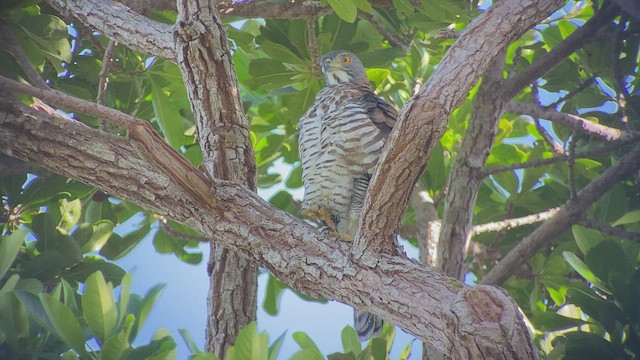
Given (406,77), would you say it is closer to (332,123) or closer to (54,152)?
(332,123)

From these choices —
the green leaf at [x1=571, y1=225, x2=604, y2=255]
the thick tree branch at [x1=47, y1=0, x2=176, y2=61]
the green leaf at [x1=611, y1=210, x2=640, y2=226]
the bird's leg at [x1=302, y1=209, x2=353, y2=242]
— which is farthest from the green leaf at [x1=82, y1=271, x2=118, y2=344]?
the green leaf at [x1=611, y1=210, x2=640, y2=226]

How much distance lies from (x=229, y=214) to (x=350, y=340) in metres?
1.25

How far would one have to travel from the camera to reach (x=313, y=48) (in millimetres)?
4645

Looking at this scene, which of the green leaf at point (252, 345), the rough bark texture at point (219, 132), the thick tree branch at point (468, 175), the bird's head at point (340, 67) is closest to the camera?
the green leaf at point (252, 345)

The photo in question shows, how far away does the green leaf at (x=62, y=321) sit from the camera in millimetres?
2711

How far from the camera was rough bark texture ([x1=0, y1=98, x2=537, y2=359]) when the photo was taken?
290 cm

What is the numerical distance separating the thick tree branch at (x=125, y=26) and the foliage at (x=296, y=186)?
26cm

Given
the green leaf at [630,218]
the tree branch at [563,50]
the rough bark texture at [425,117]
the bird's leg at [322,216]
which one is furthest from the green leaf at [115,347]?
the green leaf at [630,218]

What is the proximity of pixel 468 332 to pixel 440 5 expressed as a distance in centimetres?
223

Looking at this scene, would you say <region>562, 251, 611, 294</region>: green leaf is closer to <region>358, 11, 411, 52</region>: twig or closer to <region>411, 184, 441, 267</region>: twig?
<region>411, 184, 441, 267</region>: twig

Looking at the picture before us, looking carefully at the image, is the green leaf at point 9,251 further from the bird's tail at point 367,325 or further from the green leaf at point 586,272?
the green leaf at point 586,272

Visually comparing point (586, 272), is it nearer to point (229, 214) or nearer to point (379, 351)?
point (379, 351)

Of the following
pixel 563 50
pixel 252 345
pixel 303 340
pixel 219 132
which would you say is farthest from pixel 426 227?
pixel 252 345

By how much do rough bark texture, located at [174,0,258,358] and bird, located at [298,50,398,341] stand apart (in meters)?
0.61
